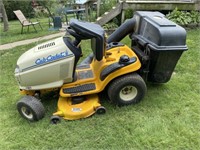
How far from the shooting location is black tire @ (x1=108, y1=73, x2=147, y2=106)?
2.84 metres

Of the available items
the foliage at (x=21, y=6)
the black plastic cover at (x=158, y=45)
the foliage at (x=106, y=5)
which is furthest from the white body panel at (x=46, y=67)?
the foliage at (x=21, y=6)

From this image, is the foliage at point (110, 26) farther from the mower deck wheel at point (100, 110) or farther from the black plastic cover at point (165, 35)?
the mower deck wheel at point (100, 110)

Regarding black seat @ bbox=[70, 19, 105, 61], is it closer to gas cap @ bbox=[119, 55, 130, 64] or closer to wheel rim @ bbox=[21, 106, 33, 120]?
gas cap @ bbox=[119, 55, 130, 64]

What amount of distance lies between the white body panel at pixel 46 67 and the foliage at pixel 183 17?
3781 millimetres

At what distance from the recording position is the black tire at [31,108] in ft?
8.98

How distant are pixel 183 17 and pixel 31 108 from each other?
4.49 meters

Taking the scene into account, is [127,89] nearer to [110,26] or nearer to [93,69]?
[93,69]

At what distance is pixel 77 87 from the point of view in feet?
9.64

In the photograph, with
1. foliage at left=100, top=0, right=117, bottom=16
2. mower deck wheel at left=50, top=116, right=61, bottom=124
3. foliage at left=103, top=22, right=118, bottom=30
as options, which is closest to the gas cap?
mower deck wheel at left=50, top=116, right=61, bottom=124

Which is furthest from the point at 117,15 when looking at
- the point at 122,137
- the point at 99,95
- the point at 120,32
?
the point at 122,137

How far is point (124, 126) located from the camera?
105 inches

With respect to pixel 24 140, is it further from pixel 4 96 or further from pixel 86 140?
pixel 4 96

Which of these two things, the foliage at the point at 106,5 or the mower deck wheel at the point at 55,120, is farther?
the foliage at the point at 106,5

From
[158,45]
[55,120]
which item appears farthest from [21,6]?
[158,45]
